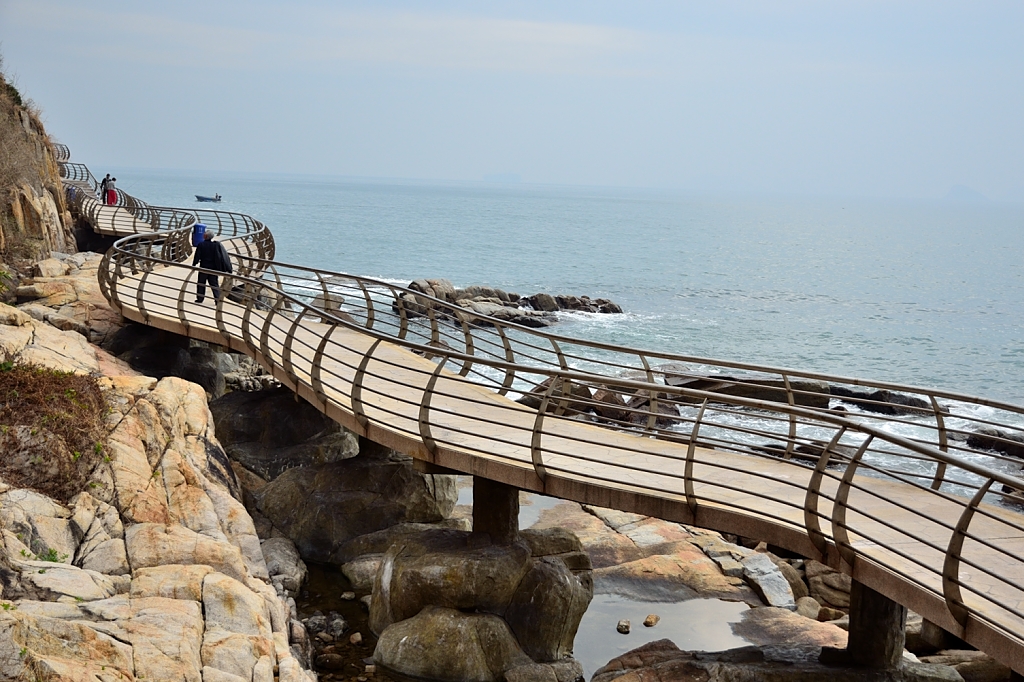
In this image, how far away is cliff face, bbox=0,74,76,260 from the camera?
26.2 meters

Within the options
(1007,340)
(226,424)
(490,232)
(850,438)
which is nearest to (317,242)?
(490,232)

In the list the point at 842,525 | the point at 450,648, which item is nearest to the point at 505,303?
the point at 450,648

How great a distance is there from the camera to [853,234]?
15438 cm

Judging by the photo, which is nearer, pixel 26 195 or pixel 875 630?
pixel 875 630

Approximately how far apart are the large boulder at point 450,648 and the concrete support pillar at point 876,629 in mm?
3583

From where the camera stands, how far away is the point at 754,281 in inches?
2992

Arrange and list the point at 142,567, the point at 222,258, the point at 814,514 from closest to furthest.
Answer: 1. the point at 814,514
2. the point at 142,567
3. the point at 222,258

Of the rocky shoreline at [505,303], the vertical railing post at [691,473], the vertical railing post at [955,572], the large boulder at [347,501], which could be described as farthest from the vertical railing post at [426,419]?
the rocky shoreline at [505,303]

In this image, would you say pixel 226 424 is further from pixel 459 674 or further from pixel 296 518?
pixel 459 674

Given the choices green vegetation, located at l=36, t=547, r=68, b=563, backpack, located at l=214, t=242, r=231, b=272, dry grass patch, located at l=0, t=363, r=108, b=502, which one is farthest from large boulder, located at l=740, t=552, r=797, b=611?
backpack, located at l=214, t=242, r=231, b=272

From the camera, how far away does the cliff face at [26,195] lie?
2619cm

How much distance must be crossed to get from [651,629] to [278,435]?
7.35 m

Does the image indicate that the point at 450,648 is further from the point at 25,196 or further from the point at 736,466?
the point at 25,196

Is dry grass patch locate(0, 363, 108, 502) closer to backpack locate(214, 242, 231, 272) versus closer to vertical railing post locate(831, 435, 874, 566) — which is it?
vertical railing post locate(831, 435, 874, 566)
